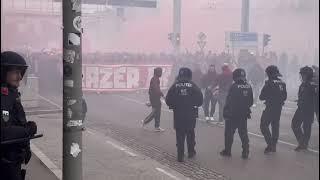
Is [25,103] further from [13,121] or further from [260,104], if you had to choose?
[13,121]

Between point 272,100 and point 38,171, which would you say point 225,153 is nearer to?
point 272,100

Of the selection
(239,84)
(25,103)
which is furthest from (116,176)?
(25,103)

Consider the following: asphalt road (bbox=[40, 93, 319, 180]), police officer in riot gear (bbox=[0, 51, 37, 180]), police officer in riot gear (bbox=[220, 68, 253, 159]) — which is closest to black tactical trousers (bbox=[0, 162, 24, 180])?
police officer in riot gear (bbox=[0, 51, 37, 180])

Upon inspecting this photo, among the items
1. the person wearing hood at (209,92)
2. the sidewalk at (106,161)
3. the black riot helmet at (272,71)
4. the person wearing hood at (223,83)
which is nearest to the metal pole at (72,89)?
the sidewalk at (106,161)

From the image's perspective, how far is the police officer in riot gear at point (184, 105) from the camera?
781 centimetres

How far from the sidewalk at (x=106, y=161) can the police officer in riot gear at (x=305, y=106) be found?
281 centimetres

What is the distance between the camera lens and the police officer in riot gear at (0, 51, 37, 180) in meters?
3.51

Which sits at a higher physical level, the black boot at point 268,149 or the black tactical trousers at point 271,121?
the black tactical trousers at point 271,121

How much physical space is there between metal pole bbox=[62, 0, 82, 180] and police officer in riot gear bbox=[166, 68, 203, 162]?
3874mm

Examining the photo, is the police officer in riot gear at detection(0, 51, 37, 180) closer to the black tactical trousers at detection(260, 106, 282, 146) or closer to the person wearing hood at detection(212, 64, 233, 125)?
the black tactical trousers at detection(260, 106, 282, 146)

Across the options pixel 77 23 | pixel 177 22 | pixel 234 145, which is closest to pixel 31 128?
pixel 77 23

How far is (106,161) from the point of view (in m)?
7.46

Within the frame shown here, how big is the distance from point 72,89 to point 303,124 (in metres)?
5.90

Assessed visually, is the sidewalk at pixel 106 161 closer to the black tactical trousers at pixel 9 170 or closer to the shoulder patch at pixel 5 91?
the black tactical trousers at pixel 9 170
